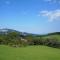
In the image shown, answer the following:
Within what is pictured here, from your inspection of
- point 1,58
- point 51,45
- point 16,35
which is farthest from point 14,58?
point 16,35

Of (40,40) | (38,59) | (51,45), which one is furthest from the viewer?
(40,40)

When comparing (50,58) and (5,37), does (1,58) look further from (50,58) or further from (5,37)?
(5,37)

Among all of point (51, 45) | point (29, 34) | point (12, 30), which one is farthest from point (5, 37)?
point (51, 45)

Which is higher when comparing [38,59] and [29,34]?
[29,34]

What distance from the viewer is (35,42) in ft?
51.3

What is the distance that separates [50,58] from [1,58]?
2835 mm

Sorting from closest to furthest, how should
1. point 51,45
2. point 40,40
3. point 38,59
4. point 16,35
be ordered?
point 38,59, point 51,45, point 40,40, point 16,35

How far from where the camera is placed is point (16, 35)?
16812mm

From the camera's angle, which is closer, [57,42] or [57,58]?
[57,58]

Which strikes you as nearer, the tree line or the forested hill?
the tree line

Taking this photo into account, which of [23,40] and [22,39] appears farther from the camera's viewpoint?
[22,39]

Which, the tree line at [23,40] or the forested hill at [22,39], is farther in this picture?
the forested hill at [22,39]

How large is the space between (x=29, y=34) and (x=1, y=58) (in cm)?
888

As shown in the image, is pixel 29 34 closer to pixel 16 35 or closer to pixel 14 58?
pixel 16 35
